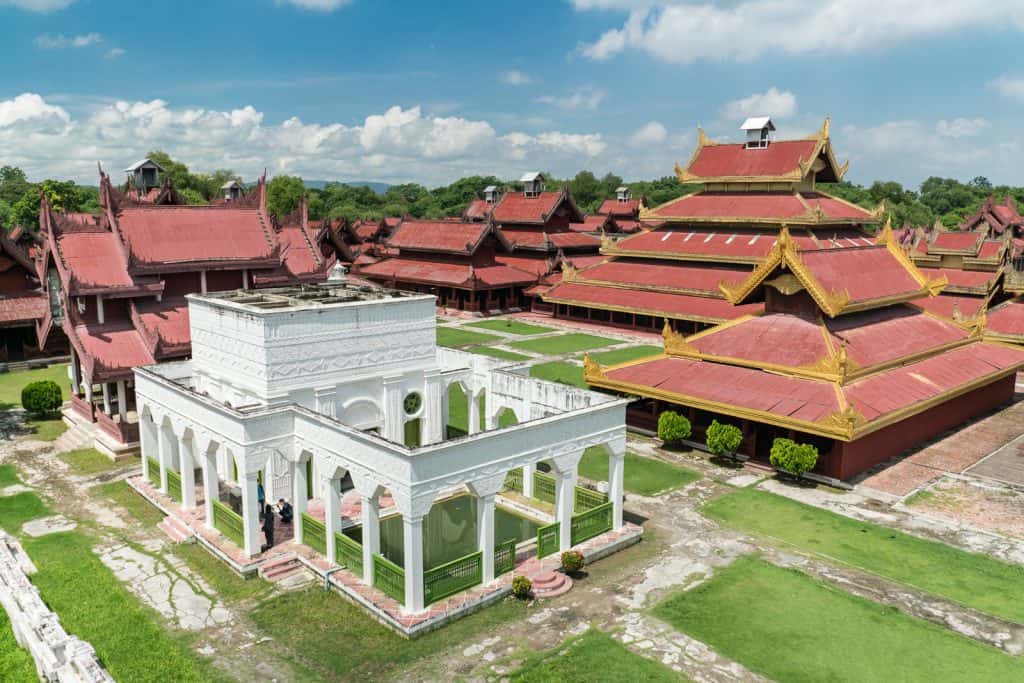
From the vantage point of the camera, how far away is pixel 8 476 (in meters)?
20.5

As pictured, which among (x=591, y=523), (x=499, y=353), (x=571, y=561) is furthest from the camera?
Answer: (x=499, y=353)

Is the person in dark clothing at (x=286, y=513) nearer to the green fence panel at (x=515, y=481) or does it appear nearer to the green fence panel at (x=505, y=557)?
the green fence panel at (x=505, y=557)

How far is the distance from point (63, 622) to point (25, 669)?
1555 millimetres

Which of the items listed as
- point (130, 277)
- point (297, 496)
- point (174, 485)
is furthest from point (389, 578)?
point (130, 277)

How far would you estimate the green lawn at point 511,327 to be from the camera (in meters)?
43.9

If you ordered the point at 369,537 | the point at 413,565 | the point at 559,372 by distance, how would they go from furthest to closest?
the point at 559,372, the point at 369,537, the point at 413,565

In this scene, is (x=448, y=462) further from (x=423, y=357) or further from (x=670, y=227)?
(x=670, y=227)

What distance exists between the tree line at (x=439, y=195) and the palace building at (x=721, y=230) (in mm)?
45440

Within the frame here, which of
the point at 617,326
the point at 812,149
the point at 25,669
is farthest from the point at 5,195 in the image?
the point at 25,669

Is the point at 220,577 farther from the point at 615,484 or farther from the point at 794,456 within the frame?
the point at 794,456

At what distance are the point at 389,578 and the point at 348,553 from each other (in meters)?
1.38

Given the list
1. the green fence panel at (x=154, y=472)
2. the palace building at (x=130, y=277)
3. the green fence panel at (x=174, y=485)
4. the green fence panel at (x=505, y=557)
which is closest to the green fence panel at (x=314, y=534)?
the green fence panel at (x=505, y=557)

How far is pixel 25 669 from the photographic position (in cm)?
1162

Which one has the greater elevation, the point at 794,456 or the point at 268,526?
the point at 794,456
